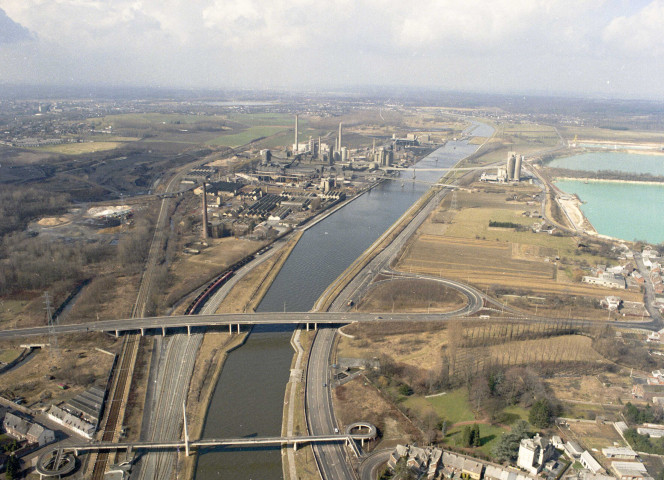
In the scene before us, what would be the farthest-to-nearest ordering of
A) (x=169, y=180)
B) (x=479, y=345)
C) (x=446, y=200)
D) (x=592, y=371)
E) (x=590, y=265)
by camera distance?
(x=169, y=180)
(x=446, y=200)
(x=590, y=265)
(x=479, y=345)
(x=592, y=371)

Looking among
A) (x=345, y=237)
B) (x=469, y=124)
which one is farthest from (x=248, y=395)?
(x=469, y=124)

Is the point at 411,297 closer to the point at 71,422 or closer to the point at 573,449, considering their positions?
the point at 573,449

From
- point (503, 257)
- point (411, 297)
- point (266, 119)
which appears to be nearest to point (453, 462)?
point (411, 297)

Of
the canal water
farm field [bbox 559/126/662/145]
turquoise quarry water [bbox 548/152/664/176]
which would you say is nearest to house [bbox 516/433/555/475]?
the canal water

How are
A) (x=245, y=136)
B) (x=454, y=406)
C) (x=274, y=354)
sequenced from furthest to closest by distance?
(x=245, y=136) → (x=274, y=354) → (x=454, y=406)

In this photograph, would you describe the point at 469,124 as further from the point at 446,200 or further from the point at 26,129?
the point at 26,129

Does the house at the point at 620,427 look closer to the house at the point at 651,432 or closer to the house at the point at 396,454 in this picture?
the house at the point at 651,432

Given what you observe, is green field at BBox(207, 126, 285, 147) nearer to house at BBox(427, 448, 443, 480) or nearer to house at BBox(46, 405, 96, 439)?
house at BBox(46, 405, 96, 439)
